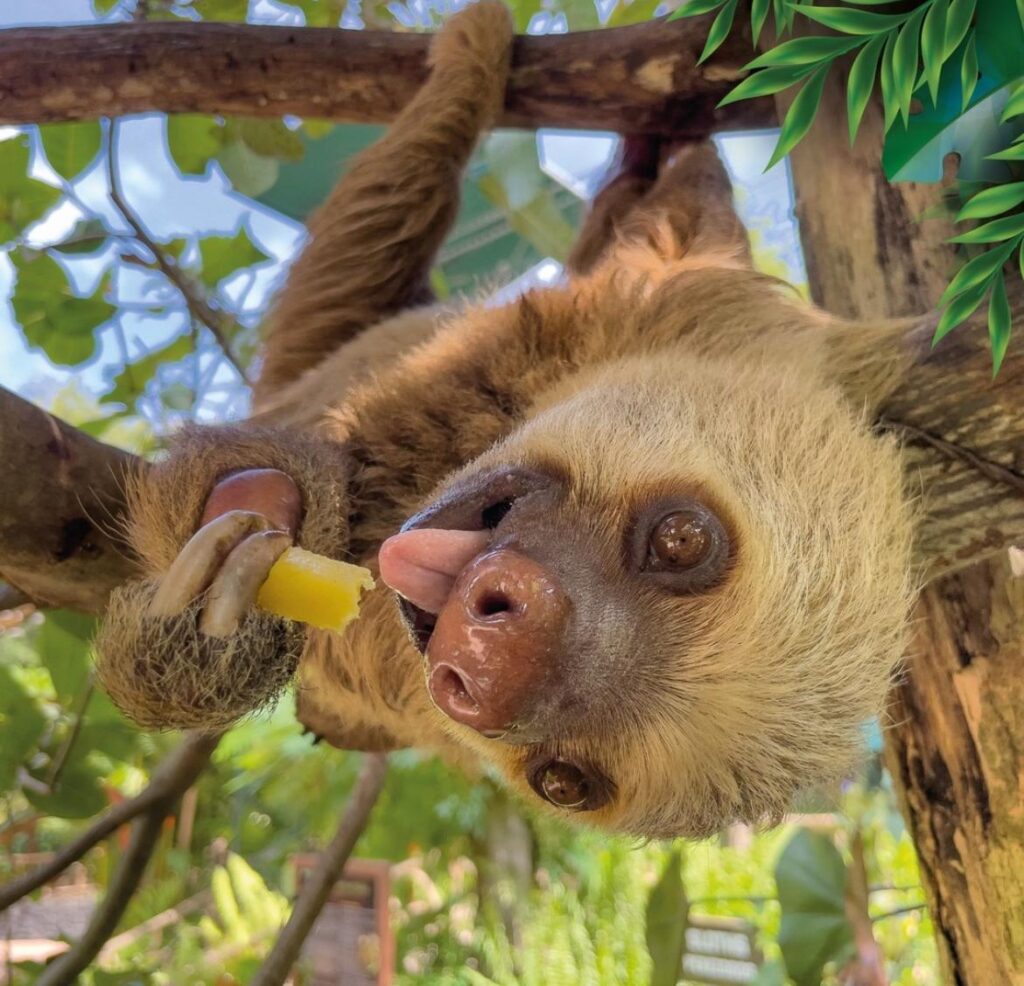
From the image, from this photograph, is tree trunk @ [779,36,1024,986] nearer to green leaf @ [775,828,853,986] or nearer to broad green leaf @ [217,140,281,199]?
green leaf @ [775,828,853,986]

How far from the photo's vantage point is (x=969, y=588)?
1.75 metres

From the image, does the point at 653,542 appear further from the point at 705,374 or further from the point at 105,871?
the point at 105,871

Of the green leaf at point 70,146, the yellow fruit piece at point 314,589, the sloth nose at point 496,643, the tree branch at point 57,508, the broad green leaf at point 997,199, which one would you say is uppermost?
the green leaf at point 70,146

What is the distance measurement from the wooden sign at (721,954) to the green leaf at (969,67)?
345 centimetres

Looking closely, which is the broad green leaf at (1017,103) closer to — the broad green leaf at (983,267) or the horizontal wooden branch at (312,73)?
the broad green leaf at (983,267)

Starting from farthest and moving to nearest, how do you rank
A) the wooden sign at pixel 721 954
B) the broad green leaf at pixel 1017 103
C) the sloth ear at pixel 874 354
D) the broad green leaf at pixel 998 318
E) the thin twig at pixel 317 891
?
the wooden sign at pixel 721 954
the thin twig at pixel 317 891
the sloth ear at pixel 874 354
the broad green leaf at pixel 998 318
the broad green leaf at pixel 1017 103

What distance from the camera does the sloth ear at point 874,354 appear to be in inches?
61.4

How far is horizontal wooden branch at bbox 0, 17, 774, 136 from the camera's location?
7.68ft

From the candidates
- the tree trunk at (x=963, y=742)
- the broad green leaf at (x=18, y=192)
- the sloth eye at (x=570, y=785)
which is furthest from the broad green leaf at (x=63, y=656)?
the tree trunk at (x=963, y=742)

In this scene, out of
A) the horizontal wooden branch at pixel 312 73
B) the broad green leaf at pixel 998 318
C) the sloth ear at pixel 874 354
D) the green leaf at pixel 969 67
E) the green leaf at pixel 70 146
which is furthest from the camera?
the green leaf at pixel 70 146

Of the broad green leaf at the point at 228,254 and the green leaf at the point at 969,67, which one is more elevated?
the broad green leaf at the point at 228,254

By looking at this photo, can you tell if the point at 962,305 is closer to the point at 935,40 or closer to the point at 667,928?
the point at 935,40

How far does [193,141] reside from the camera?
3096 millimetres

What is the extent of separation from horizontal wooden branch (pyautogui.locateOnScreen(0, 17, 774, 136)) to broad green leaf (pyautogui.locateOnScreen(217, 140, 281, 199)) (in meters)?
0.63
